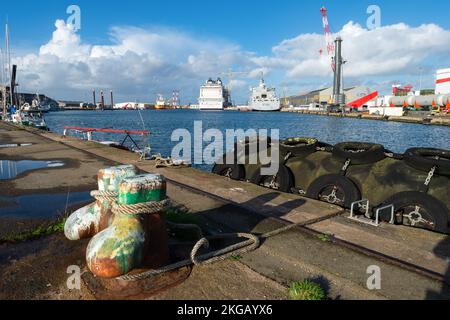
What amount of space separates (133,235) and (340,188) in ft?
18.6

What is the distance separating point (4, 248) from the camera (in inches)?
187

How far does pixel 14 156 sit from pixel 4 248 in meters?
11.2

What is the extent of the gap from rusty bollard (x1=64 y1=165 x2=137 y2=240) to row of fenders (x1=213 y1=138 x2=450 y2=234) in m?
5.15

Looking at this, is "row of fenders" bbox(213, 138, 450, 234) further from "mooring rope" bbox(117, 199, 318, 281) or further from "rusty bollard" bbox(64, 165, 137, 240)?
"rusty bollard" bbox(64, 165, 137, 240)

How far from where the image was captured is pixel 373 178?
7.89 m

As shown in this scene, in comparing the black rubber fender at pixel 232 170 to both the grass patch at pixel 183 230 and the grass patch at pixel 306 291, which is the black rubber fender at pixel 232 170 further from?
the grass patch at pixel 306 291

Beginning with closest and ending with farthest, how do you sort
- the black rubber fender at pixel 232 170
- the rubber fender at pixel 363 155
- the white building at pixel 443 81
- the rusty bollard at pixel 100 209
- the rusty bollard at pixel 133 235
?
the rusty bollard at pixel 133 235
the rusty bollard at pixel 100 209
the rubber fender at pixel 363 155
the black rubber fender at pixel 232 170
the white building at pixel 443 81

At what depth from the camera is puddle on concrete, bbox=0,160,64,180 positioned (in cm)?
1032

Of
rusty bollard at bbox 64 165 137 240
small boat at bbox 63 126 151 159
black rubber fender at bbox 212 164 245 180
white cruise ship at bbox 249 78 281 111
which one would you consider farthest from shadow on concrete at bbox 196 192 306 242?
white cruise ship at bbox 249 78 281 111

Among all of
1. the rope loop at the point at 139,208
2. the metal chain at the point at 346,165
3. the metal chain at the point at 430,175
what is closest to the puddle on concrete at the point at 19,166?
the rope loop at the point at 139,208

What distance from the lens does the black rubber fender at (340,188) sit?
7.50 m

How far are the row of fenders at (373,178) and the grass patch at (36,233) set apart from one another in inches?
221
